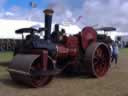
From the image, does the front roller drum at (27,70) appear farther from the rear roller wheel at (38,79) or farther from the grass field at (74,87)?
the grass field at (74,87)

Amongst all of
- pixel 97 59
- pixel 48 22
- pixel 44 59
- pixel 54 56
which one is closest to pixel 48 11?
pixel 48 22

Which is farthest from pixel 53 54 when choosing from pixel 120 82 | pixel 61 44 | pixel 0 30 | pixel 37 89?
pixel 0 30

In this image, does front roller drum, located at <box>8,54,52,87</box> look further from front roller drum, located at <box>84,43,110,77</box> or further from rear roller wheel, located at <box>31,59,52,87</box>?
Result: front roller drum, located at <box>84,43,110,77</box>

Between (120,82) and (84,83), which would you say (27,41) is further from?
(120,82)

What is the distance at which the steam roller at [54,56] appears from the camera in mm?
8905

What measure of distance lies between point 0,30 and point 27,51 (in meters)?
26.7

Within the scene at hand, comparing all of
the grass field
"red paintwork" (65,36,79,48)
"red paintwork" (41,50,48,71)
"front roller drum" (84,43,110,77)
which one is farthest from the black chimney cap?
the grass field

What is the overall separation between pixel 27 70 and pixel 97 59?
3193 mm

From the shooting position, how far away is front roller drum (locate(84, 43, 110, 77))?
10492 mm

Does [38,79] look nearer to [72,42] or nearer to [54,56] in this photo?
[54,56]

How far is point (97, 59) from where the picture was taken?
432 inches

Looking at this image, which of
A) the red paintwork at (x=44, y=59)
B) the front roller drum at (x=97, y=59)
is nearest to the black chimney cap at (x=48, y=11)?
the red paintwork at (x=44, y=59)

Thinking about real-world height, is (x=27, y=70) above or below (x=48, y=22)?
below

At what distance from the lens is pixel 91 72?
34.6 ft
